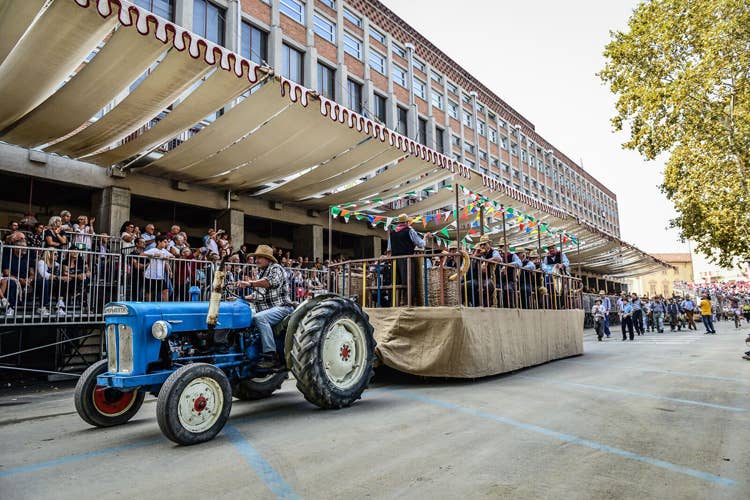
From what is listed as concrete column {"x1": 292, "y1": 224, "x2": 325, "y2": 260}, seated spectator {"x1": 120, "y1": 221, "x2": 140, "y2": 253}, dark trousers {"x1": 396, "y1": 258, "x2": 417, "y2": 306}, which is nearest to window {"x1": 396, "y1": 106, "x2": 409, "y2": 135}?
concrete column {"x1": 292, "y1": 224, "x2": 325, "y2": 260}

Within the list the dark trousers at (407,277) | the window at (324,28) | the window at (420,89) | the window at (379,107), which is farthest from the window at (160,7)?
the window at (420,89)

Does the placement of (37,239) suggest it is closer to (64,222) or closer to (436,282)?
(64,222)

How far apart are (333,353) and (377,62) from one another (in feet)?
80.1

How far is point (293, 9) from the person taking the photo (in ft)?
70.1

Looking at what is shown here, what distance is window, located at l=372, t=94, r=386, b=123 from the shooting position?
85.2ft

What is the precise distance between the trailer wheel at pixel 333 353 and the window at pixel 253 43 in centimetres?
1572

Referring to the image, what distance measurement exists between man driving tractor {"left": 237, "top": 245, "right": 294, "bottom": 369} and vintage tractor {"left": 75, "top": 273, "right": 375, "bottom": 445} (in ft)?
0.30

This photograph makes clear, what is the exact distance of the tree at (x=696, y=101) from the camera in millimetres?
17859

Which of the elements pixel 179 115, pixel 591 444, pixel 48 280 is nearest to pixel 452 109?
pixel 179 115

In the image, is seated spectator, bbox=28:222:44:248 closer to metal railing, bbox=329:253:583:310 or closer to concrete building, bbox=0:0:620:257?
concrete building, bbox=0:0:620:257

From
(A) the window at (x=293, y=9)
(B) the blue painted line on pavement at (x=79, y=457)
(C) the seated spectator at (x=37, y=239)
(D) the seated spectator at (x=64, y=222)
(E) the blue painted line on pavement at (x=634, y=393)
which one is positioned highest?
(A) the window at (x=293, y=9)

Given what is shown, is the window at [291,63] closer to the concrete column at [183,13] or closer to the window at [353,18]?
the concrete column at [183,13]

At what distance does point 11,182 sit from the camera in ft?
39.0

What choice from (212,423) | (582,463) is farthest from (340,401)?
(582,463)
